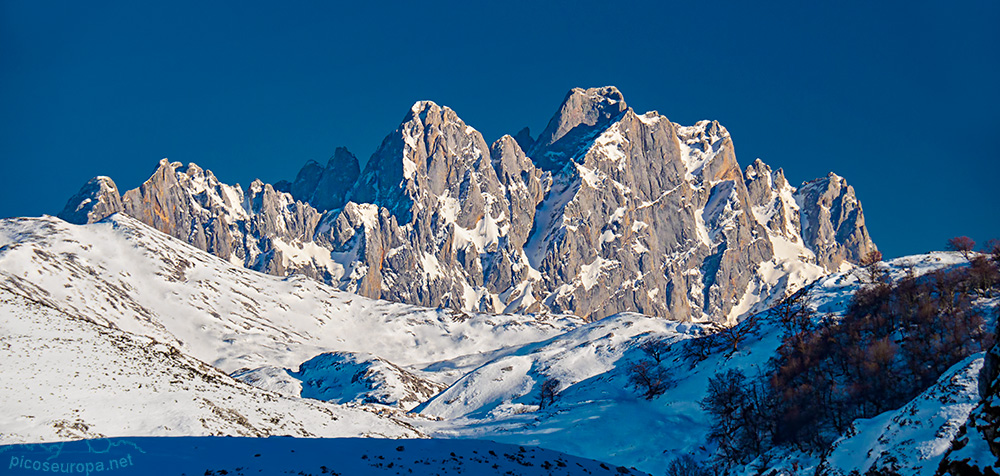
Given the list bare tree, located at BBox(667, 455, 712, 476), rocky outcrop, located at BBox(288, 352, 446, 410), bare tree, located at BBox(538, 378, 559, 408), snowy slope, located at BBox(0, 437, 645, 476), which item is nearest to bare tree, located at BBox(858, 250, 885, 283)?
bare tree, located at BBox(538, 378, 559, 408)

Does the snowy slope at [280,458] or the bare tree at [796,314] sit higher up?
the bare tree at [796,314]

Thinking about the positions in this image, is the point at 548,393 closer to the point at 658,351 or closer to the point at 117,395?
the point at 658,351

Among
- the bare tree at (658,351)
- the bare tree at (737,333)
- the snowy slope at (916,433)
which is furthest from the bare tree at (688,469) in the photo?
the bare tree at (658,351)

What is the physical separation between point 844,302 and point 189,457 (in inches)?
3109

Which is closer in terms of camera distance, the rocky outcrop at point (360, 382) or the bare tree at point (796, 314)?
the bare tree at point (796, 314)

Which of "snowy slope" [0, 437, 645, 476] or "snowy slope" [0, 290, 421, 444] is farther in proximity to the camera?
"snowy slope" [0, 290, 421, 444]

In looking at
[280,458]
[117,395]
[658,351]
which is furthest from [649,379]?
[117,395]

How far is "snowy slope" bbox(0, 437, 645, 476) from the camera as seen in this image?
3108cm

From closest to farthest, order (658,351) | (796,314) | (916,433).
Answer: (916,433) → (796,314) → (658,351)

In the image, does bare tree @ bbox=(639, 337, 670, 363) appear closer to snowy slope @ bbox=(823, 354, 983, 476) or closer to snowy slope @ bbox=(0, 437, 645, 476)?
snowy slope @ bbox=(0, 437, 645, 476)

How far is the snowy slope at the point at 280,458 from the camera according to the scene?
102ft

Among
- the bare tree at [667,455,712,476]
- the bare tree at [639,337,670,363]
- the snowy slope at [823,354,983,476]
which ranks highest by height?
the bare tree at [639,337,670,363]

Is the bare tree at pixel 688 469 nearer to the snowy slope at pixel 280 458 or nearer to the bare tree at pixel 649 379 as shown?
the snowy slope at pixel 280 458

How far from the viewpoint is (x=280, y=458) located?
1366 inches
